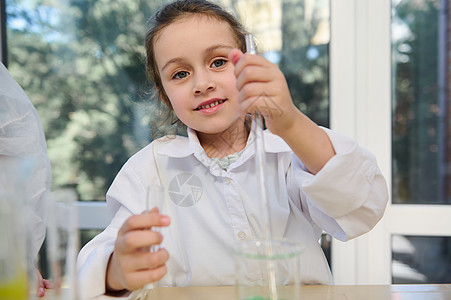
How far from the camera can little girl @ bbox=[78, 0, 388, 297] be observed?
2.00ft

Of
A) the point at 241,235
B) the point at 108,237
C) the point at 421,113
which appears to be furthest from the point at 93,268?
the point at 421,113

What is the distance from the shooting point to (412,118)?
1.31 metres

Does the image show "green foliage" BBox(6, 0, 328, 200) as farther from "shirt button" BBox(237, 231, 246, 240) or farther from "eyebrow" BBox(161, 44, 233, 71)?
"shirt button" BBox(237, 231, 246, 240)

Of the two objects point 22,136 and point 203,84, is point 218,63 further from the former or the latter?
point 22,136

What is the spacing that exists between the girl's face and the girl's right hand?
0.37 meters

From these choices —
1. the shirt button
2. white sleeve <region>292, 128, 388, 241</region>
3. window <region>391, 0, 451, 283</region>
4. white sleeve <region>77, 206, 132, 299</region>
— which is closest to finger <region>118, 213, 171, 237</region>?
white sleeve <region>77, 206, 132, 299</region>

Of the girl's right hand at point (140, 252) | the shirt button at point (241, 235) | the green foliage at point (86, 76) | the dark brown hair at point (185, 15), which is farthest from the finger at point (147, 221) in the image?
the green foliage at point (86, 76)

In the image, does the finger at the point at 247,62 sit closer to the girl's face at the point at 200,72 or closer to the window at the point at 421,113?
the girl's face at the point at 200,72

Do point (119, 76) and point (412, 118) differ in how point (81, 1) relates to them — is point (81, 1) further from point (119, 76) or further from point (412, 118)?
point (412, 118)

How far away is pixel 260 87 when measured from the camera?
0.55m

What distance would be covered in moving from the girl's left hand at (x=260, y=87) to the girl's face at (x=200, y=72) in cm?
22

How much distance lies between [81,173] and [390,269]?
1.19 m

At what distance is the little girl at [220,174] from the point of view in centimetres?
61

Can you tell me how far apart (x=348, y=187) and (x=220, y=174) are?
32cm
